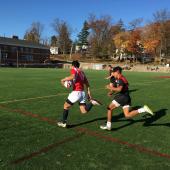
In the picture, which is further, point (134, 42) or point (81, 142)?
point (134, 42)

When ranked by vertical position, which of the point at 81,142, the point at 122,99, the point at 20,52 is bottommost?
the point at 81,142

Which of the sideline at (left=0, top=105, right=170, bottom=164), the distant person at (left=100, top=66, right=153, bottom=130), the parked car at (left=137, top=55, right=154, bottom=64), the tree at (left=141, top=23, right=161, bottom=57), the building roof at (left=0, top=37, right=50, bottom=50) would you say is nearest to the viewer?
the sideline at (left=0, top=105, right=170, bottom=164)

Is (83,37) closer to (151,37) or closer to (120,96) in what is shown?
(151,37)

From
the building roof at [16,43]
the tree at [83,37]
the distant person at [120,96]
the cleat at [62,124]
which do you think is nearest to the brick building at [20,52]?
the building roof at [16,43]

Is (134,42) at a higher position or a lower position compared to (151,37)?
lower

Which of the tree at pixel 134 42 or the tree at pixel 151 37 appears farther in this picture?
the tree at pixel 134 42

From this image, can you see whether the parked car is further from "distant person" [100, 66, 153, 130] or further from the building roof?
"distant person" [100, 66, 153, 130]

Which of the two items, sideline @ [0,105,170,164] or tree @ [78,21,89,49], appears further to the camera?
tree @ [78,21,89,49]

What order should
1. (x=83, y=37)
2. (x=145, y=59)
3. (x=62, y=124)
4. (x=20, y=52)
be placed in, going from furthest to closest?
(x=83, y=37), (x=145, y=59), (x=20, y=52), (x=62, y=124)

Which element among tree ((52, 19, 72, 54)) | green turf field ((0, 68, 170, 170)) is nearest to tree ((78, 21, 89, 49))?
tree ((52, 19, 72, 54))

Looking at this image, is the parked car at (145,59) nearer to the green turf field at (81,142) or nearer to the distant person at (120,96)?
the green turf field at (81,142)

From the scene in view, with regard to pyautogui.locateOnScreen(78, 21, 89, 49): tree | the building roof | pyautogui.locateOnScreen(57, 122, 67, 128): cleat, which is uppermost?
pyautogui.locateOnScreen(78, 21, 89, 49): tree

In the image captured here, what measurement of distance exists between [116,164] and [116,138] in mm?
1818

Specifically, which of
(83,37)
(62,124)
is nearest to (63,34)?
(83,37)
